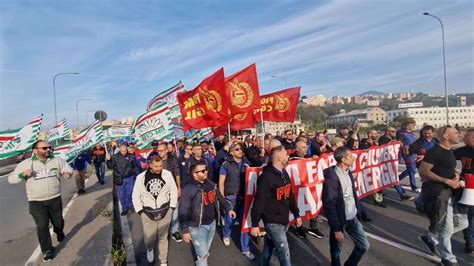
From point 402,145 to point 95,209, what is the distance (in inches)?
314

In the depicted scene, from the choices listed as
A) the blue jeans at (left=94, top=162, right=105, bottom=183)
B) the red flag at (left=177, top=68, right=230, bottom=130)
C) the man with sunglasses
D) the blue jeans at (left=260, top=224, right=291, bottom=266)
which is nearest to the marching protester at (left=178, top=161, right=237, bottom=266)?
the blue jeans at (left=260, top=224, right=291, bottom=266)

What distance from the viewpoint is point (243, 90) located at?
8016mm

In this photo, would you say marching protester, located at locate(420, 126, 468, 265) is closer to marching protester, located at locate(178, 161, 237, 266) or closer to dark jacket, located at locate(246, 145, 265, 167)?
marching protester, located at locate(178, 161, 237, 266)

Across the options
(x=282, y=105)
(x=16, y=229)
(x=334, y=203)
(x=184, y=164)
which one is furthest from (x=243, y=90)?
(x=16, y=229)

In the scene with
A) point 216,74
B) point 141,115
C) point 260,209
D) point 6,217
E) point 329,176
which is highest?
point 216,74

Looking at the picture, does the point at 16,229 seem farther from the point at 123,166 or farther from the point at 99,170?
the point at 99,170

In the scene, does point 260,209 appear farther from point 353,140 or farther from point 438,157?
point 353,140

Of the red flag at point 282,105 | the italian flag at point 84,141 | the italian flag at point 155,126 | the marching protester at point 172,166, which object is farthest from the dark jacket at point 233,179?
the red flag at point 282,105

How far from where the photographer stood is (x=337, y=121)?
16125 cm

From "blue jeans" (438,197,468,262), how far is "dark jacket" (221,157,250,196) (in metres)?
2.93

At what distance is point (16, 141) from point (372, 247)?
20.1 feet

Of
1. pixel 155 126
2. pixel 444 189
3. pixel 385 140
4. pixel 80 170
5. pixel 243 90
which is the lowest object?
pixel 80 170

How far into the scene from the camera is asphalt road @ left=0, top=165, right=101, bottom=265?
5.80m

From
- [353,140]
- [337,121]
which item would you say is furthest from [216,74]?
[337,121]
